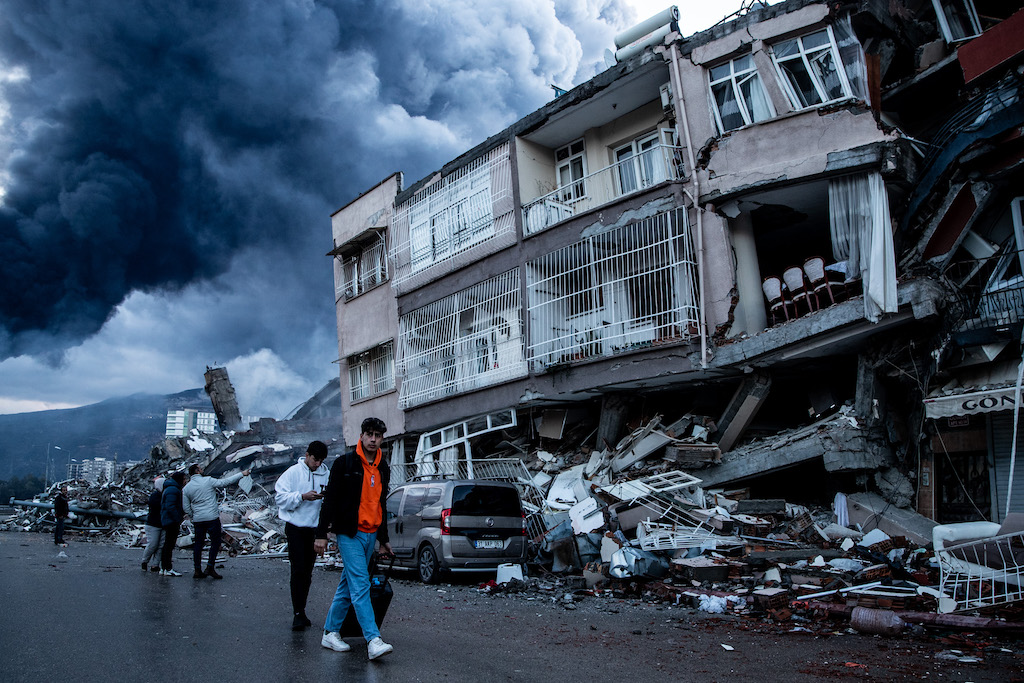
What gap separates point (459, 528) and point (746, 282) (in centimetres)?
698

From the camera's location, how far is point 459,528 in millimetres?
11375

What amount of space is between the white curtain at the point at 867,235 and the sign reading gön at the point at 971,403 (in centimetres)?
149

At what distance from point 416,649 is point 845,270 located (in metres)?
9.75

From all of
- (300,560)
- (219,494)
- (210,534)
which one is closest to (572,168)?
(210,534)

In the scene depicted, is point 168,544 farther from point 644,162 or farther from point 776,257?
point 776,257

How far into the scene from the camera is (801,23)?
12.8 meters

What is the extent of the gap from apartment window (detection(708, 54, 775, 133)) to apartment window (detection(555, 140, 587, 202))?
434cm

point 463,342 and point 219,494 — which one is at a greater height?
point 463,342

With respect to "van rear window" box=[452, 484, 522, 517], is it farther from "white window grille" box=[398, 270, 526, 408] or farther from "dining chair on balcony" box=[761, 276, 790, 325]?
"dining chair on balcony" box=[761, 276, 790, 325]

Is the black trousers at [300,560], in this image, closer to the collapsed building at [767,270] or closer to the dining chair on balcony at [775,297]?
the collapsed building at [767,270]

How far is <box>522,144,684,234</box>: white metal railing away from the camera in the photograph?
52.5 feet

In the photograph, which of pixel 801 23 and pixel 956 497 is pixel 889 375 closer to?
pixel 956 497

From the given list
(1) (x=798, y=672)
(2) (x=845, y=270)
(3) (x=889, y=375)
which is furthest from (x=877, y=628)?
(2) (x=845, y=270)

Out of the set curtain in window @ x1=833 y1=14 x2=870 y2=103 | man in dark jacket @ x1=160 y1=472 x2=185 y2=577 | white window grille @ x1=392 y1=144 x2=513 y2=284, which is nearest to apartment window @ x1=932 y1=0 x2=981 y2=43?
curtain in window @ x1=833 y1=14 x2=870 y2=103
